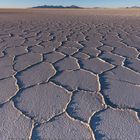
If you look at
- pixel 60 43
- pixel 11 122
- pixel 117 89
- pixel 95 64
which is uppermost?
pixel 11 122

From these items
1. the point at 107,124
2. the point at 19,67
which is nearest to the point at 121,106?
the point at 107,124

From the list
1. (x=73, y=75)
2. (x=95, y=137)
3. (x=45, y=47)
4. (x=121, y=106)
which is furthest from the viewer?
(x=45, y=47)

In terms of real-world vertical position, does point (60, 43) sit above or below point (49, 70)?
below

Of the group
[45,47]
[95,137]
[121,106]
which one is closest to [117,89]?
[121,106]

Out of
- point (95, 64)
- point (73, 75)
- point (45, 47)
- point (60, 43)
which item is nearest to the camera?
point (73, 75)

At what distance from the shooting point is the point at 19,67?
201 cm

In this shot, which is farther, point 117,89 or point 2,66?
point 2,66

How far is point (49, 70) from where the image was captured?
1.93 meters

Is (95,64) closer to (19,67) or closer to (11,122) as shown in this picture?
(19,67)

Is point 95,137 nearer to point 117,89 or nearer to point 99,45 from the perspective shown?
point 117,89

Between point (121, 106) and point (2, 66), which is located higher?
point (121, 106)

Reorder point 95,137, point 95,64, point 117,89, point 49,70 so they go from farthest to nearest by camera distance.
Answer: point 95,64
point 49,70
point 117,89
point 95,137

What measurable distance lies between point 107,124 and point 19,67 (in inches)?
40.1

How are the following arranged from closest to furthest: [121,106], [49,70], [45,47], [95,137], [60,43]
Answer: [95,137], [121,106], [49,70], [45,47], [60,43]
